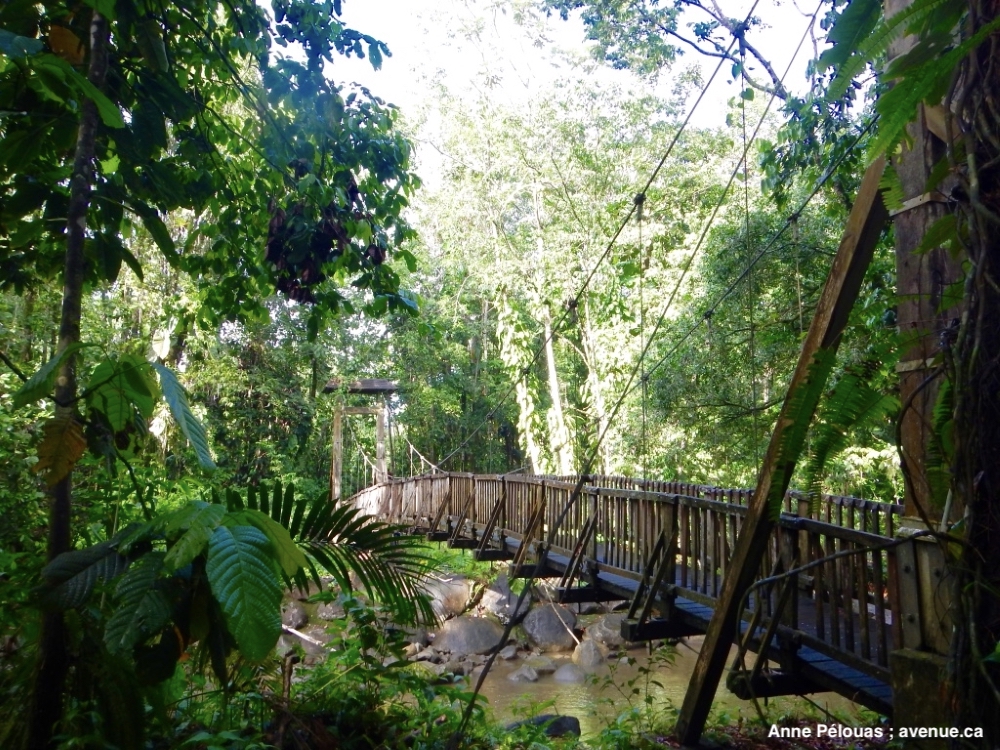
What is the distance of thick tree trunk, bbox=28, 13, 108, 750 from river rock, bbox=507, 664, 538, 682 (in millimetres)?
6992

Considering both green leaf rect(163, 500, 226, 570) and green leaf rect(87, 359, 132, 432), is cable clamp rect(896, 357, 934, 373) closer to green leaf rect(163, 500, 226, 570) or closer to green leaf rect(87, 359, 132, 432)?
green leaf rect(163, 500, 226, 570)

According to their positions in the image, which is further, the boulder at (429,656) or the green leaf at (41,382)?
the boulder at (429,656)

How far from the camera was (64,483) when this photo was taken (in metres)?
1.59

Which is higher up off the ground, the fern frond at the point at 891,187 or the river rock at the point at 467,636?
the fern frond at the point at 891,187

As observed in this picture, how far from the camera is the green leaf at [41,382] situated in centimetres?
131

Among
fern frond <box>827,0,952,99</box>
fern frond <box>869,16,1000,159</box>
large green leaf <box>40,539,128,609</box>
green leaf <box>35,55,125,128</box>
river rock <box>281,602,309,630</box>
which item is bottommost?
river rock <box>281,602,309,630</box>

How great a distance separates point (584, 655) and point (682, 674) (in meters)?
1.59

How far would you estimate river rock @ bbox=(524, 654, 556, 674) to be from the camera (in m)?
8.34

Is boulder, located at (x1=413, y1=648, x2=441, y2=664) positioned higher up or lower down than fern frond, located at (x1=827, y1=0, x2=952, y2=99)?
lower down

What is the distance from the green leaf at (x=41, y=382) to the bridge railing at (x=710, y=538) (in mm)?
960

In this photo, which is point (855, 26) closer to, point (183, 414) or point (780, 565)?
point (183, 414)

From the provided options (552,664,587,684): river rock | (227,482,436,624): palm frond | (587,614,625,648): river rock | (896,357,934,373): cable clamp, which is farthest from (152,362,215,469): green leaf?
(587,614,625,648): river rock

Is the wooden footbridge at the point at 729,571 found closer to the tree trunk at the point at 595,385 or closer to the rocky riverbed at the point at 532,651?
the rocky riverbed at the point at 532,651

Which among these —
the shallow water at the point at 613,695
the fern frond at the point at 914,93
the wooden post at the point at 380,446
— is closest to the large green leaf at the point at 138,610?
the fern frond at the point at 914,93
